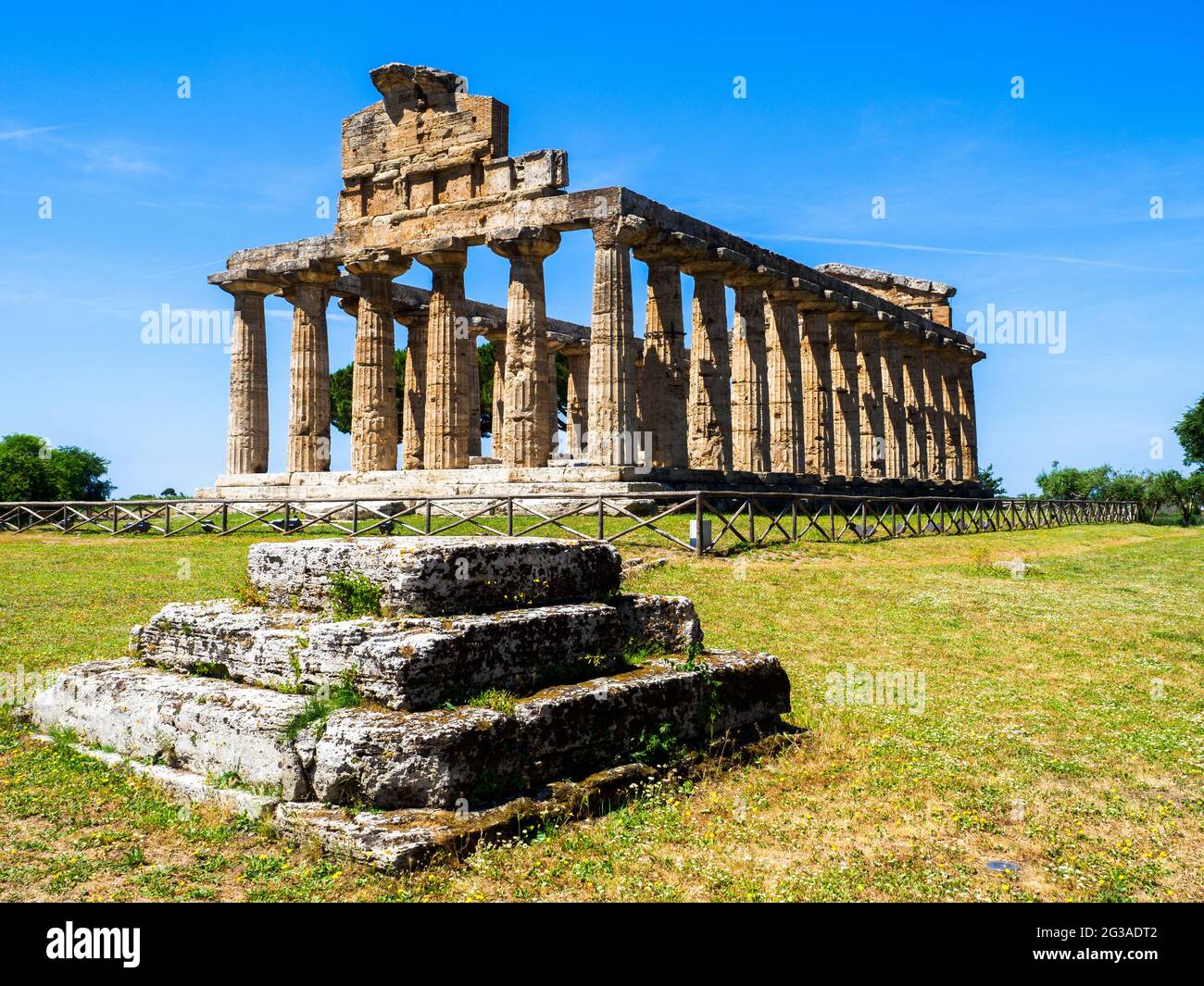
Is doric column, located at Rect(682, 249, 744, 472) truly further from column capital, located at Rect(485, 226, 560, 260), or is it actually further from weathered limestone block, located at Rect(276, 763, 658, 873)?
weathered limestone block, located at Rect(276, 763, 658, 873)

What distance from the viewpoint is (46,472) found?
54.3 metres

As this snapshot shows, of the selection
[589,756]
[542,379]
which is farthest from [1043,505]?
[589,756]

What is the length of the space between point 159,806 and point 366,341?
30218 millimetres

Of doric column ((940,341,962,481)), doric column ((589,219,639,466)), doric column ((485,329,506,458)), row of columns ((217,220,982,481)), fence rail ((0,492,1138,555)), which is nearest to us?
fence rail ((0,492,1138,555))

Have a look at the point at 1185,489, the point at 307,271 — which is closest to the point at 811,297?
the point at 307,271

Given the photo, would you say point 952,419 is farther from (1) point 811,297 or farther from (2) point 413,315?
(2) point 413,315

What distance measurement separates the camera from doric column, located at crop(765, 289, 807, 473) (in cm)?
3759

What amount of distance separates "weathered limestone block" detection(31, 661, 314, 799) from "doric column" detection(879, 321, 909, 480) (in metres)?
41.5

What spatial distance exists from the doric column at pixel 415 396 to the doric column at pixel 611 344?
10961 millimetres

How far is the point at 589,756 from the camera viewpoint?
6.46 meters

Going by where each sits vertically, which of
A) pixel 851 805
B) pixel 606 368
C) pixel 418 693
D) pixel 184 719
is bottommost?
pixel 851 805

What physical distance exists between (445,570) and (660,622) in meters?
2.17

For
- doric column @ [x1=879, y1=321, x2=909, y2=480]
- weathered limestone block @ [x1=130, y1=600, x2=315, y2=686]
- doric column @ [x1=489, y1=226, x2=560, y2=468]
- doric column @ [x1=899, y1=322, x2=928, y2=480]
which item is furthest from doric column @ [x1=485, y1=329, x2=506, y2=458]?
weathered limestone block @ [x1=130, y1=600, x2=315, y2=686]

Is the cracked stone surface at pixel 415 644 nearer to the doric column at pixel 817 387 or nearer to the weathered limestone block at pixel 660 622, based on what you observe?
the weathered limestone block at pixel 660 622
